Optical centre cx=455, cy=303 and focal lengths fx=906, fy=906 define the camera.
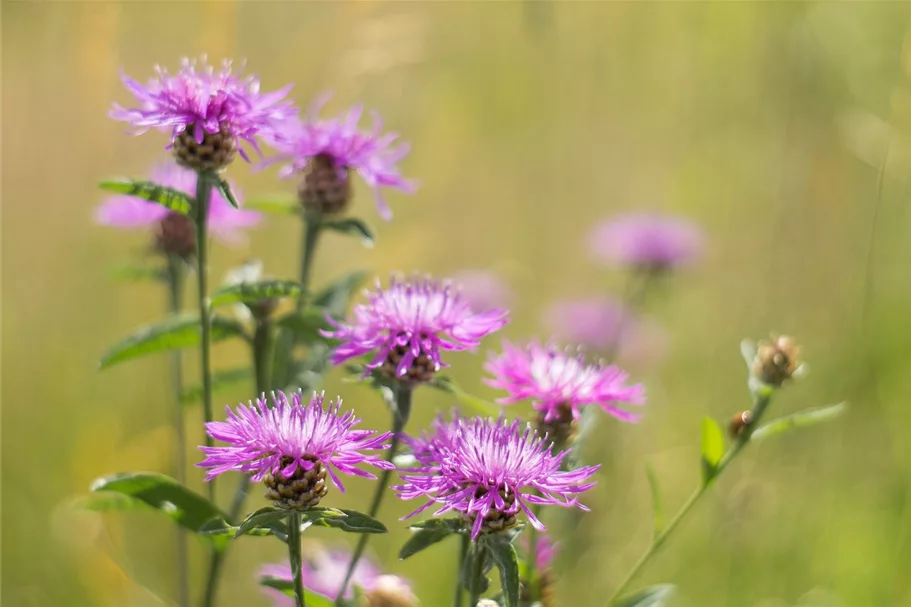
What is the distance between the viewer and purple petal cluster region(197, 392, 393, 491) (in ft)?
3.72

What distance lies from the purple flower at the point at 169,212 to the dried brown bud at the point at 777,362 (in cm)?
114

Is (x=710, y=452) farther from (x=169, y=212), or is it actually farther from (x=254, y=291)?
(x=169, y=212)

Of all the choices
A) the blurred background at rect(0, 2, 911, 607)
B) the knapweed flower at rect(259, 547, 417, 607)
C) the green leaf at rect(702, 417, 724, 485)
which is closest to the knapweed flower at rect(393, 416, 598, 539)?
the green leaf at rect(702, 417, 724, 485)

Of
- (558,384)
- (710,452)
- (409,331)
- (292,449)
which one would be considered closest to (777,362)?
(710,452)

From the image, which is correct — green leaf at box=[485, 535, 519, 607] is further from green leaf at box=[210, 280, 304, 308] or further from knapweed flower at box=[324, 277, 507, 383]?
green leaf at box=[210, 280, 304, 308]

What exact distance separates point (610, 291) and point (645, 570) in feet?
5.72

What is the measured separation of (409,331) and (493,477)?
312mm

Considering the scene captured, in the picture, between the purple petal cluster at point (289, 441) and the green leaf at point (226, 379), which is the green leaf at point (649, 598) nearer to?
the purple petal cluster at point (289, 441)

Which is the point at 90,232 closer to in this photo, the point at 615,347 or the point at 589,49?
the point at 615,347

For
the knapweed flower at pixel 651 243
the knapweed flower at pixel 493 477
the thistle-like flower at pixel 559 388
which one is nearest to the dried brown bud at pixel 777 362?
the thistle-like flower at pixel 559 388

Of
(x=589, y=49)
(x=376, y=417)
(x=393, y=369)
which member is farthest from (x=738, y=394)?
(x=393, y=369)

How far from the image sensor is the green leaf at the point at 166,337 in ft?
5.05

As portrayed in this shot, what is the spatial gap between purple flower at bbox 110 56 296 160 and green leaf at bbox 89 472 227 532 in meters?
0.52

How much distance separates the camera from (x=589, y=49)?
4.60 meters
